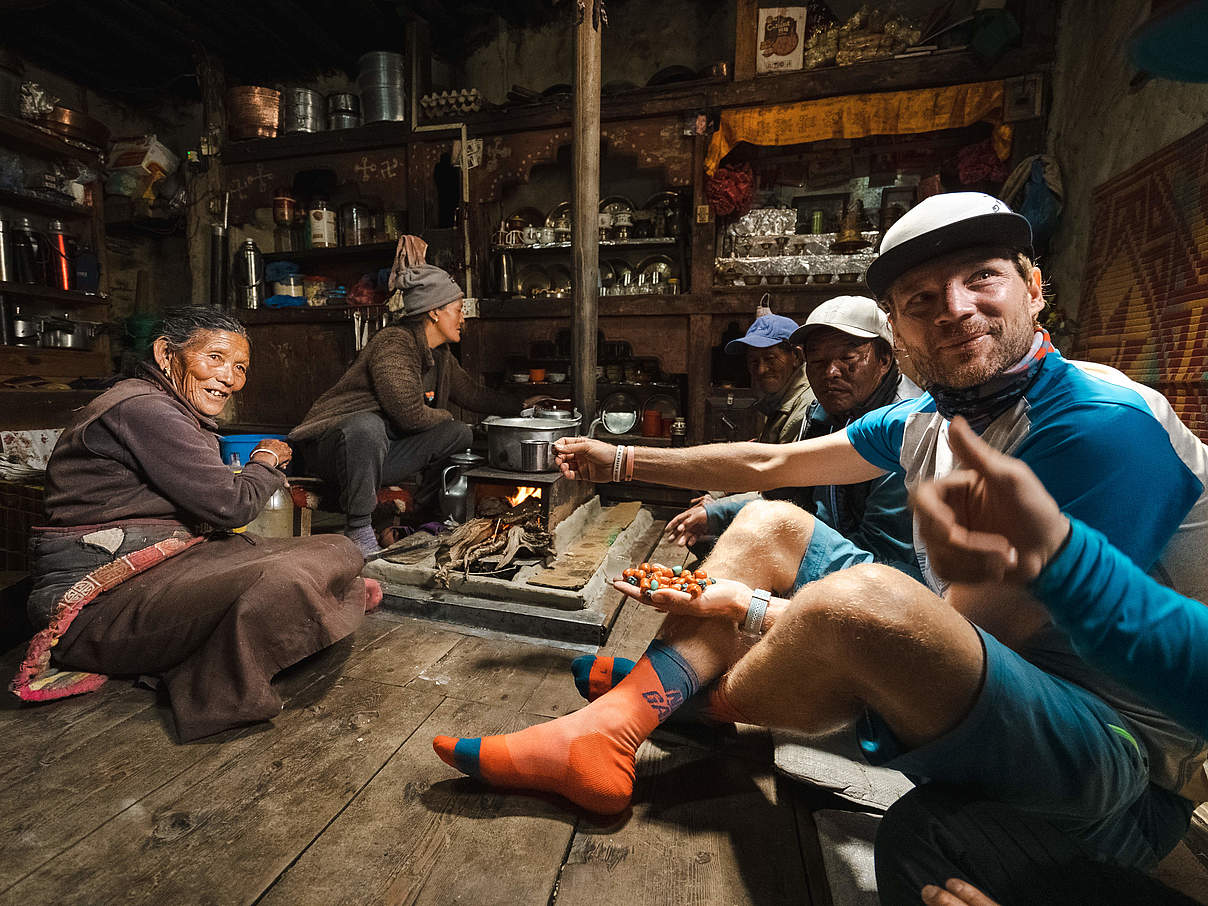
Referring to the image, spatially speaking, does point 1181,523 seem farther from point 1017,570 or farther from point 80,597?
point 80,597

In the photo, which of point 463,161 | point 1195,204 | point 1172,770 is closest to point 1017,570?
point 1172,770

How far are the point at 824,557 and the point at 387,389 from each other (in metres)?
3.18

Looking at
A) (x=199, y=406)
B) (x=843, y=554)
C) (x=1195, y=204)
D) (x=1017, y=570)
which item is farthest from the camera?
(x=1195, y=204)

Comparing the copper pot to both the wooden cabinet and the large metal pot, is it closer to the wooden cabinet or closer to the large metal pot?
the wooden cabinet

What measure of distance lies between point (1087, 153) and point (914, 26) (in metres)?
1.75

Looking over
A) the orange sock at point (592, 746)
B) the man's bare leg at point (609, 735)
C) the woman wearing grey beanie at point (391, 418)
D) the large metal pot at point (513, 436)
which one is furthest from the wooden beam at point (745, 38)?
the orange sock at point (592, 746)

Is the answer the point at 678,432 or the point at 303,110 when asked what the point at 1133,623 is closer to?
the point at 678,432

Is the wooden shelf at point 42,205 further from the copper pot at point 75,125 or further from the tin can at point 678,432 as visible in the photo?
the tin can at point 678,432

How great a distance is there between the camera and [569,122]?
16.8ft

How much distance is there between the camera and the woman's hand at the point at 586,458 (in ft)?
7.82

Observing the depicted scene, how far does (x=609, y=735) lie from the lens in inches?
58.4

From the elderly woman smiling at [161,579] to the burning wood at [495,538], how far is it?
779 millimetres

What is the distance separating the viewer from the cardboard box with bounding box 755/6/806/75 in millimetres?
4551

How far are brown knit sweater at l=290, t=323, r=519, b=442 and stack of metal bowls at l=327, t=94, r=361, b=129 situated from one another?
315 cm
